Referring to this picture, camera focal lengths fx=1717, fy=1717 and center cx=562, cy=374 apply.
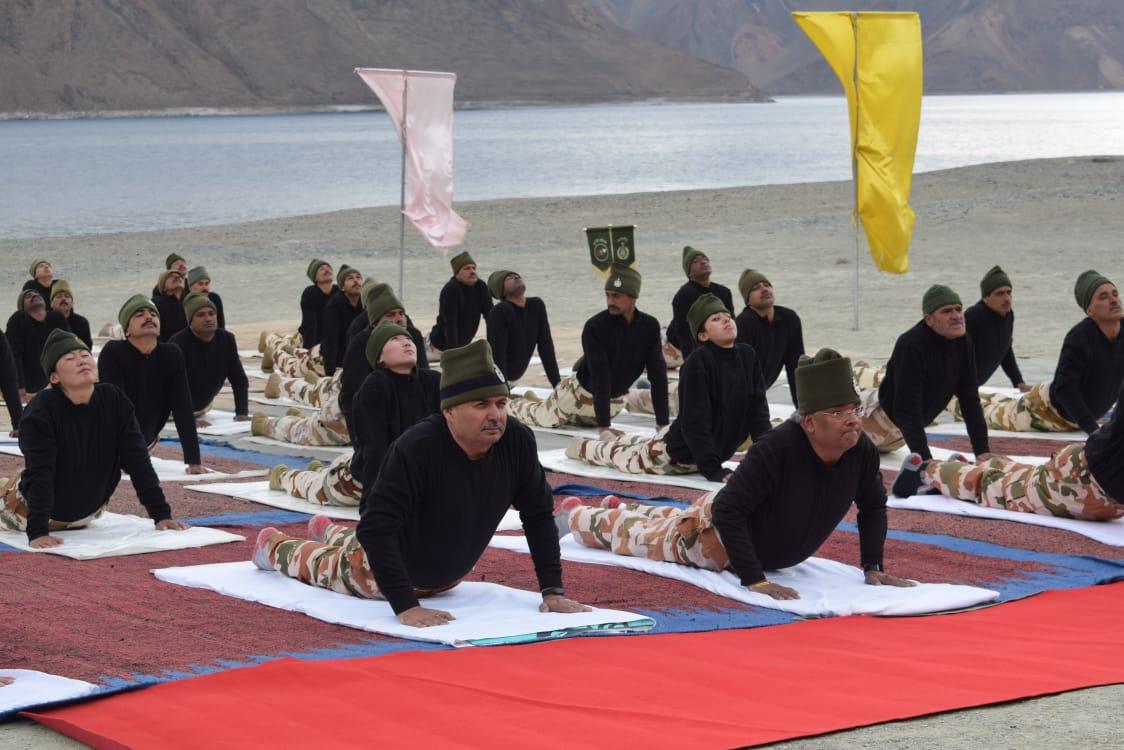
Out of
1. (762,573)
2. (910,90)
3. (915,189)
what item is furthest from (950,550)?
(915,189)

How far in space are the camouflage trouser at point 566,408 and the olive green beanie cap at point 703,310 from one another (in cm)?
212

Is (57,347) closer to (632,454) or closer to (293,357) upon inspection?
(632,454)

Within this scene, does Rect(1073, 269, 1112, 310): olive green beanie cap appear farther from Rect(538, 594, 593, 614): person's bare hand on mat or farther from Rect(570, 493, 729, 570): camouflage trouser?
Rect(538, 594, 593, 614): person's bare hand on mat

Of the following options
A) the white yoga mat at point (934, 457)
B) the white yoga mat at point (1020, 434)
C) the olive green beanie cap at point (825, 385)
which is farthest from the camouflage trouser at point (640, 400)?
the olive green beanie cap at point (825, 385)

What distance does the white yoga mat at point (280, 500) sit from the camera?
8289 millimetres

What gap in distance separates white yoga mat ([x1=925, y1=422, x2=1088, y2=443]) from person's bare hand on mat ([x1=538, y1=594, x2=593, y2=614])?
15.9 feet

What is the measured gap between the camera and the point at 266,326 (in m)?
18.5

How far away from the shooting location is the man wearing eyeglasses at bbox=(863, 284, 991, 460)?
9.16 m

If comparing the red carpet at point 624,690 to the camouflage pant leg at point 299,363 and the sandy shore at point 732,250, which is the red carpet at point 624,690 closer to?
the sandy shore at point 732,250

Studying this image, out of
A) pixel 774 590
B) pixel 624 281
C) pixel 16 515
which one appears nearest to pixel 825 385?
pixel 774 590

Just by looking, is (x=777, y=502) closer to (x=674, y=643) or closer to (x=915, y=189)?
(x=674, y=643)

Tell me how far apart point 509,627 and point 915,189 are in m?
33.2

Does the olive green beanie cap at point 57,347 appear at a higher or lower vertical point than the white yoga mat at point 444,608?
higher

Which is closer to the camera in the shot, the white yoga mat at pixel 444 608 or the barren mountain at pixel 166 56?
the white yoga mat at pixel 444 608
